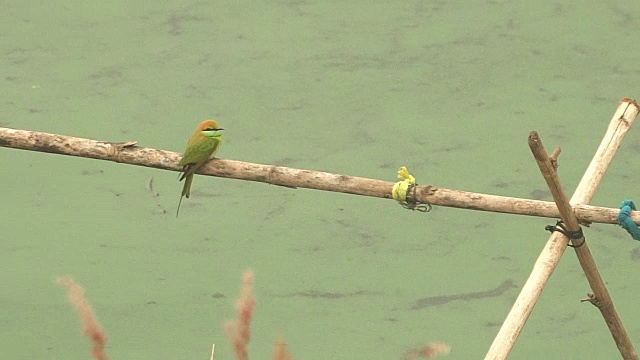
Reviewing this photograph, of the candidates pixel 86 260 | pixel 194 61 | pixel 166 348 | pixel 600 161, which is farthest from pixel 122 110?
pixel 600 161

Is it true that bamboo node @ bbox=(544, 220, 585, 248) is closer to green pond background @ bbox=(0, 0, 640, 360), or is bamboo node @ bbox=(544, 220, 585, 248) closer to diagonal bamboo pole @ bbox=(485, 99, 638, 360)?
diagonal bamboo pole @ bbox=(485, 99, 638, 360)

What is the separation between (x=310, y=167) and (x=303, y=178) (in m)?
1.26

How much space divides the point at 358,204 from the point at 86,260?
69cm

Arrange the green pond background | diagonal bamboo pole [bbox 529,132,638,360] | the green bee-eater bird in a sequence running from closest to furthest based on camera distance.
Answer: diagonal bamboo pole [bbox 529,132,638,360] < the green bee-eater bird < the green pond background

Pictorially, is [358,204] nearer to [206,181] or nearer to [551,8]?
[206,181]

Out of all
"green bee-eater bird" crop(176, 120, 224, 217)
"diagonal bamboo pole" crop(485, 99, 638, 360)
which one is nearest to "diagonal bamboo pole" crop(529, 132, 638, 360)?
"diagonal bamboo pole" crop(485, 99, 638, 360)

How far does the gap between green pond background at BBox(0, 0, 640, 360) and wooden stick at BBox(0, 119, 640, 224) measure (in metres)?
0.79

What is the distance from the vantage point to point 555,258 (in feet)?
6.80

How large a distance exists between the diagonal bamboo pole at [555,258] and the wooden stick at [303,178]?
0.05 metres

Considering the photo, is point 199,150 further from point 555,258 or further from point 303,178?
point 555,258

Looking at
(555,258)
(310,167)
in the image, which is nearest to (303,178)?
(555,258)

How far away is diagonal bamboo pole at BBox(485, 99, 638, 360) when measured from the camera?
1.93m

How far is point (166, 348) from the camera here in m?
2.87

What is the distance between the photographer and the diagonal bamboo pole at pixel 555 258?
1934 millimetres
